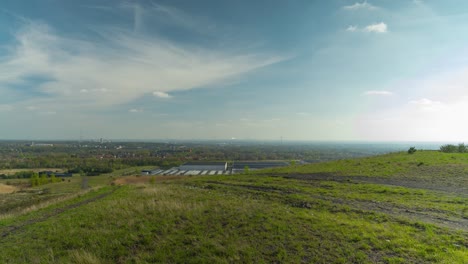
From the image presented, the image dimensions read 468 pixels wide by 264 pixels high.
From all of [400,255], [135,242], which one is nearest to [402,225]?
[400,255]

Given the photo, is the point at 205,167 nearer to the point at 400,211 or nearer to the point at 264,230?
the point at 400,211

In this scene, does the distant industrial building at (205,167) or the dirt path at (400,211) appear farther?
the distant industrial building at (205,167)

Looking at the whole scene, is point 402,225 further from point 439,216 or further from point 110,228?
point 110,228

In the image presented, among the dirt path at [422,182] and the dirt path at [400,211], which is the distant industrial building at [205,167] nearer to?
the dirt path at [422,182]

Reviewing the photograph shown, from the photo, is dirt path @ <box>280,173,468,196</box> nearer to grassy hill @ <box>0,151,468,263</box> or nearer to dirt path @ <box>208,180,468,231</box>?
grassy hill @ <box>0,151,468,263</box>

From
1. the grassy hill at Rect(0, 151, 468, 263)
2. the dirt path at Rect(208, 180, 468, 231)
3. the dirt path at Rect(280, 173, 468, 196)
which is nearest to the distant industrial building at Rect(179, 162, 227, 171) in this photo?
the dirt path at Rect(280, 173, 468, 196)

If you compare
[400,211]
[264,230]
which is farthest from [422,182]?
[264,230]

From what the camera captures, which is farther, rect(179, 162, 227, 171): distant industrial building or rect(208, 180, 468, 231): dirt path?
rect(179, 162, 227, 171): distant industrial building

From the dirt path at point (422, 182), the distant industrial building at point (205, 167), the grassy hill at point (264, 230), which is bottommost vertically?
the distant industrial building at point (205, 167)

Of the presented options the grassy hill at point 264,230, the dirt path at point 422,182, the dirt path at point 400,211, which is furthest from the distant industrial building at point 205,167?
the dirt path at point 400,211
